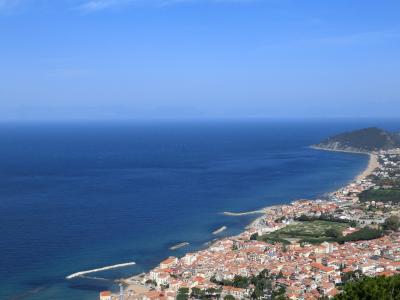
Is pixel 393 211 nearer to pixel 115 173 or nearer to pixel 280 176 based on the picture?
pixel 280 176

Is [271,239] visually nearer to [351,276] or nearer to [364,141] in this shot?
[351,276]

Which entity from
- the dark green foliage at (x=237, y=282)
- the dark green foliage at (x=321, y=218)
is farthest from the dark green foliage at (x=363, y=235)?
the dark green foliage at (x=237, y=282)

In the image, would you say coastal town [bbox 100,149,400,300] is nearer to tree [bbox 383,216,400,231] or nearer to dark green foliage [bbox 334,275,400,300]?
tree [bbox 383,216,400,231]

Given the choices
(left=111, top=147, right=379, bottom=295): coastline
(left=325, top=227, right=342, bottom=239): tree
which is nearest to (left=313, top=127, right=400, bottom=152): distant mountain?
(left=111, top=147, right=379, bottom=295): coastline

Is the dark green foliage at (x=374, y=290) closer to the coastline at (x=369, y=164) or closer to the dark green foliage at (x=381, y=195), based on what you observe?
the dark green foliage at (x=381, y=195)

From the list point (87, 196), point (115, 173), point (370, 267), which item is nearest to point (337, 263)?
point (370, 267)

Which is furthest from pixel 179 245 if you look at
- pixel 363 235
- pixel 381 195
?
pixel 381 195

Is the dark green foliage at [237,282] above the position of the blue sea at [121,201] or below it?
below

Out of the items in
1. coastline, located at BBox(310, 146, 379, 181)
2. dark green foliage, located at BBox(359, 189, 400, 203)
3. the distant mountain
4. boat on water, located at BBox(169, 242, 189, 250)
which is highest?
the distant mountain
